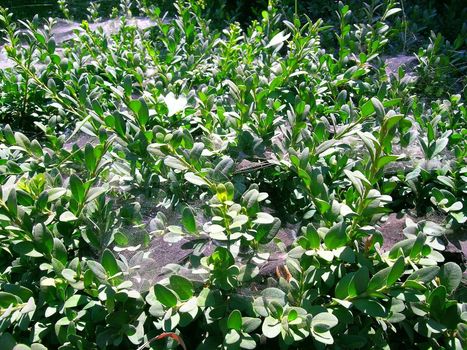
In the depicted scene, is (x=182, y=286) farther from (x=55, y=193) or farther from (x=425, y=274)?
(x=425, y=274)

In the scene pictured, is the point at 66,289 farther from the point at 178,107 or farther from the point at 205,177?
the point at 178,107

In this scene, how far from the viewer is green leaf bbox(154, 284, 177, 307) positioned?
1.37 meters

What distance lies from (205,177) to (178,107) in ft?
1.61

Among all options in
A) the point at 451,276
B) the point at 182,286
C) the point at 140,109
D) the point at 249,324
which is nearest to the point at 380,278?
the point at 451,276

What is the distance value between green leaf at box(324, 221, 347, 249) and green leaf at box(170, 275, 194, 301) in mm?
392

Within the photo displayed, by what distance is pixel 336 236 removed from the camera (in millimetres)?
1459

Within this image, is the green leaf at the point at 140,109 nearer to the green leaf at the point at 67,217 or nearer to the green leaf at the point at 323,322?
the green leaf at the point at 67,217

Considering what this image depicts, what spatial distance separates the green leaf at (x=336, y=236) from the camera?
1.45 m

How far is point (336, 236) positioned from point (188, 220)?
42cm

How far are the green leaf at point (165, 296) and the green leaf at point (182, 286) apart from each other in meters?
0.03

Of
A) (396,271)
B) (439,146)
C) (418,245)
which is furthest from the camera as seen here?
(439,146)

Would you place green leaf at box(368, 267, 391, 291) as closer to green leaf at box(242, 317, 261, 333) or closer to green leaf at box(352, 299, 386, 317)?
green leaf at box(352, 299, 386, 317)

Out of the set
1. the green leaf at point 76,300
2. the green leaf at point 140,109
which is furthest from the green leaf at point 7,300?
the green leaf at point 140,109

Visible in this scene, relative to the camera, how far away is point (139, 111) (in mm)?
1817
